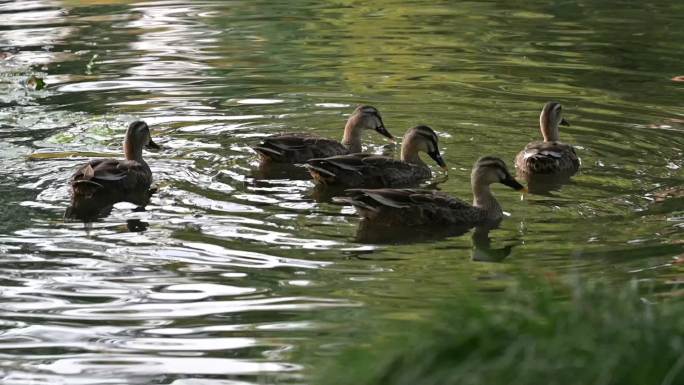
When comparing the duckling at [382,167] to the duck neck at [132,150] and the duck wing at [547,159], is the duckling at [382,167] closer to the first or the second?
the duck wing at [547,159]

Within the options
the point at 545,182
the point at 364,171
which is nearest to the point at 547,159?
the point at 545,182

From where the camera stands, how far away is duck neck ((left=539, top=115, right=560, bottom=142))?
499 inches

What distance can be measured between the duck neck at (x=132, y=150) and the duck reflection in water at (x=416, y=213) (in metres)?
2.58

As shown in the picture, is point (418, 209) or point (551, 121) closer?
point (418, 209)

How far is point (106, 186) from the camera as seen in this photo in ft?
36.5

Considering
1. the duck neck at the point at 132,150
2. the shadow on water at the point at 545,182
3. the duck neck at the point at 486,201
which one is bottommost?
the shadow on water at the point at 545,182

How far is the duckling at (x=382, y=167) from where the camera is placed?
1147 centimetres

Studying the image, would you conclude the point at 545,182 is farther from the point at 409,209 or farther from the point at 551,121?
the point at 409,209

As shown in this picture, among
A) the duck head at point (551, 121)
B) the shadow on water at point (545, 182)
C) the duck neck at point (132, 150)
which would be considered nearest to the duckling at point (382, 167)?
the shadow on water at point (545, 182)

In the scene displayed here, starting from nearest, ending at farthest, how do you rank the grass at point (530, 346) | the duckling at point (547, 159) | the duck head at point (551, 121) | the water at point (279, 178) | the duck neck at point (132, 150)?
the grass at point (530, 346) → the water at point (279, 178) → the duckling at point (547, 159) → the duck neck at point (132, 150) → the duck head at point (551, 121)

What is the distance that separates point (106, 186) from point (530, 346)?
283 inches

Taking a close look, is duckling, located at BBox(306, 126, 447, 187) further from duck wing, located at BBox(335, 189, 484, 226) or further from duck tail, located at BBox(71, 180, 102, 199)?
duck tail, located at BBox(71, 180, 102, 199)

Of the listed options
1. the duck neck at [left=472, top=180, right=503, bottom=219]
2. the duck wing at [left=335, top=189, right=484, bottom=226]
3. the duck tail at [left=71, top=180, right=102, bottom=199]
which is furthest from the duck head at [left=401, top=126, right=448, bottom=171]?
the duck tail at [left=71, top=180, right=102, bottom=199]

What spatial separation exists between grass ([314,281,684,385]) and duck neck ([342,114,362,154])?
8.20 meters
